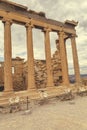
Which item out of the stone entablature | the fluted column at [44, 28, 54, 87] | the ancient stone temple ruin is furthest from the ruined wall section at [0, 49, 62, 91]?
the fluted column at [44, 28, 54, 87]

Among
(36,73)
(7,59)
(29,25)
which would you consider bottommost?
(36,73)

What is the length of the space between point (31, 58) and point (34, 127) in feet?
31.9

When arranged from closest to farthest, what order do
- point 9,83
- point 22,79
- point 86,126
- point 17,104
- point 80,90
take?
1. point 86,126
2. point 17,104
3. point 9,83
4. point 80,90
5. point 22,79

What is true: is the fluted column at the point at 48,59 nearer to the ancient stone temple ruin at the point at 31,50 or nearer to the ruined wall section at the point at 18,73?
the ancient stone temple ruin at the point at 31,50

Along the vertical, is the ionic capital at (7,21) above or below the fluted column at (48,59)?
above

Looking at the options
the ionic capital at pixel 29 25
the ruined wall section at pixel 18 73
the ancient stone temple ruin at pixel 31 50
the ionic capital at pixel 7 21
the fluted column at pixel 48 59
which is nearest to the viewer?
the ancient stone temple ruin at pixel 31 50

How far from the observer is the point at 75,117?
30.2 ft

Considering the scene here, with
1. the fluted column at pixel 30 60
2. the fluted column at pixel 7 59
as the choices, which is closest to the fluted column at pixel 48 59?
the fluted column at pixel 30 60

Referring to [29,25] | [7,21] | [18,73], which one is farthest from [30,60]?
[18,73]

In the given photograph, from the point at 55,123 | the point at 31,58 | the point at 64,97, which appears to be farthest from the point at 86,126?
the point at 31,58

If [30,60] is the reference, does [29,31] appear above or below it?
above

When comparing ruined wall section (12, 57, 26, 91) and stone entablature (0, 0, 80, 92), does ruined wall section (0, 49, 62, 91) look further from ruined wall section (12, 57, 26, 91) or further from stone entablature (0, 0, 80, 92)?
stone entablature (0, 0, 80, 92)

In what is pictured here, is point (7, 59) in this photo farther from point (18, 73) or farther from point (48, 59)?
point (18, 73)

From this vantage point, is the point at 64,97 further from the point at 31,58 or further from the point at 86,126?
the point at 86,126
